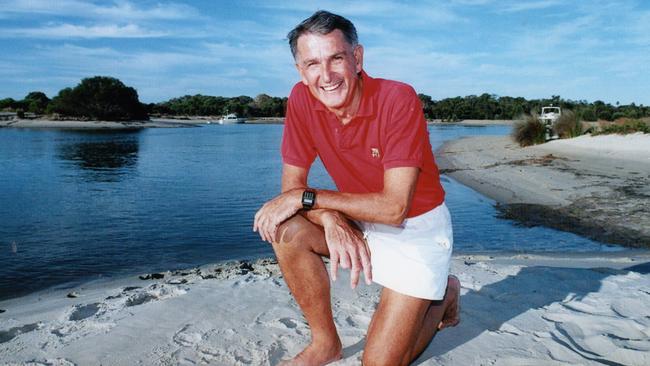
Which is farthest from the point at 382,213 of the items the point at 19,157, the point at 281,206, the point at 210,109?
the point at 210,109

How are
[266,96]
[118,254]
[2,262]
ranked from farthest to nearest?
1. [266,96]
2. [118,254]
3. [2,262]

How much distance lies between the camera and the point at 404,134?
104 inches

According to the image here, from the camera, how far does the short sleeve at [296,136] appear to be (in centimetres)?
302

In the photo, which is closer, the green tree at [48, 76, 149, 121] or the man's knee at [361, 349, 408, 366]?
the man's knee at [361, 349, 408, 366]

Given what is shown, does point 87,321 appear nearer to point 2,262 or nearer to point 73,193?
point 2,262

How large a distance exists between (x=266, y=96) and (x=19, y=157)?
4849 inches

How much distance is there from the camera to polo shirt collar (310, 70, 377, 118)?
274 centimetres

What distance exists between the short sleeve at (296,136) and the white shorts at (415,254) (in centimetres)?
56

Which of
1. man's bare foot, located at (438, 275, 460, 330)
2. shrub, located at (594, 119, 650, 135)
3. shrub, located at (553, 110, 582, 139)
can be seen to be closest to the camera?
man's bare foot, located at (438, 275, 460, 330)

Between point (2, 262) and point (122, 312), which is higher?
point (122, 312)

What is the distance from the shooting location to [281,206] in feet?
9.08

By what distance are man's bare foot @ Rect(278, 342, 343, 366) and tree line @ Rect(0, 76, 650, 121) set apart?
157ft

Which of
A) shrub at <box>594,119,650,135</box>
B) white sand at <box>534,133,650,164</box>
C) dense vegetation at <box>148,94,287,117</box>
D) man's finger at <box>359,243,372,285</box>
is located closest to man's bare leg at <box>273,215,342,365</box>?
man's finger at <box>359,243,372,285</box>

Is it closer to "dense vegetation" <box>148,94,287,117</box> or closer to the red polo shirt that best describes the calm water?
the red polo shirt
